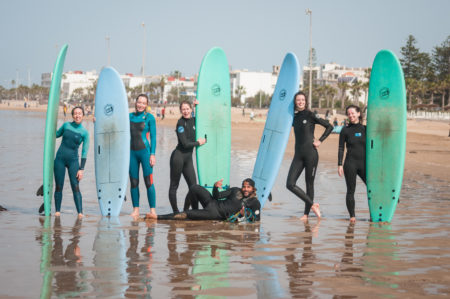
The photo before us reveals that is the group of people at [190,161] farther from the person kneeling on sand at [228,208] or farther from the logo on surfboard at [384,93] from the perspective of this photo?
the logo on surfboard at [384,93]

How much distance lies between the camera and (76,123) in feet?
22.5

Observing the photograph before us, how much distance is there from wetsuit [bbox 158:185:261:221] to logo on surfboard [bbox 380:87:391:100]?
6.60 feet

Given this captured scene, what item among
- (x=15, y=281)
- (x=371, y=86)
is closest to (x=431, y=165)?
(x=371, y=86)

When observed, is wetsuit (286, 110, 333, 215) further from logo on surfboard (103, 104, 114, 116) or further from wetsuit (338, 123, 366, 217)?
logo on surfboard (103, 104, 114, 116)

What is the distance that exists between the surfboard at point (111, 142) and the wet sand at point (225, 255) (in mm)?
262

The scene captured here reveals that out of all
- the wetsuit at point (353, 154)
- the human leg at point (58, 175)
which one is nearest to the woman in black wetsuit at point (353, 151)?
the wetsuit at point (353, 154)

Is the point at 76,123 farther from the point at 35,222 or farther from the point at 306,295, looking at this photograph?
the point at 306,295

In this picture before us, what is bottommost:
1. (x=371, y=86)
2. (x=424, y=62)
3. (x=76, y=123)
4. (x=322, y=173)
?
(x=322, y=173)

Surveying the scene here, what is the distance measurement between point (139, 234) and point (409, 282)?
2.65 m

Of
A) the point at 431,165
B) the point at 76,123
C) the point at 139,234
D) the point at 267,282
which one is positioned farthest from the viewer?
the point at 431,165

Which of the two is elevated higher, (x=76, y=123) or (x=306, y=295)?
(x=76, y=123)

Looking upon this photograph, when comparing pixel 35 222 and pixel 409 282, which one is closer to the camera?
pixel 409 282

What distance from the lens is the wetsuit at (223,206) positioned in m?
6.55

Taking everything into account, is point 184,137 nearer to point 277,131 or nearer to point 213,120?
point 213,120
